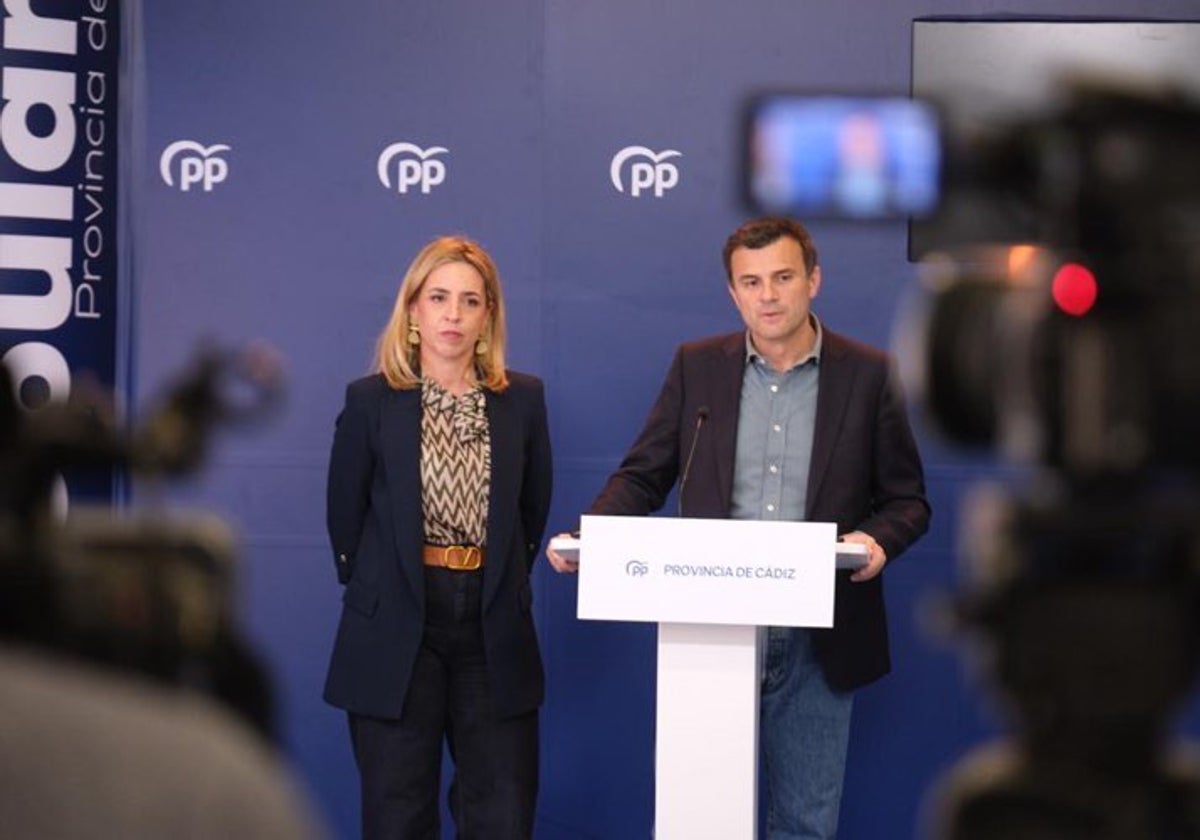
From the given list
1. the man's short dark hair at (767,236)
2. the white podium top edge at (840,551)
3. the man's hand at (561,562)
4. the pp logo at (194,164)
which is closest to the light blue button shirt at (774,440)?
the man's short dark hair at (767,236)

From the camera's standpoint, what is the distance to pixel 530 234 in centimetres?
607

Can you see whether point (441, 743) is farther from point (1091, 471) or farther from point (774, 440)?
point (1091, 471)

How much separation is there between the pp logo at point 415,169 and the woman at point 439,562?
917 millimetres

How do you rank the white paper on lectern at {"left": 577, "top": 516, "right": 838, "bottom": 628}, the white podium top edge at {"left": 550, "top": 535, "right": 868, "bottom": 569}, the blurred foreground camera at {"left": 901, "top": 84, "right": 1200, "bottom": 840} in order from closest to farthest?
the blurred foreground camera at {"left": 901, "top": 84, "right": 1200, "bottom": 840} → the white paper on lectern at {"left": 577, "top": 516, "right": 838, "bottom": 628} → the white podium top edge at {"left": 550, "top": 535, "right": 868, "bottom": 569}

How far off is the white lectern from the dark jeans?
0.59 metres

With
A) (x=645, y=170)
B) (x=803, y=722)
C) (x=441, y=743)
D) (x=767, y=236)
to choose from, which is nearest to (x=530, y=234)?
(x=645, y=170)

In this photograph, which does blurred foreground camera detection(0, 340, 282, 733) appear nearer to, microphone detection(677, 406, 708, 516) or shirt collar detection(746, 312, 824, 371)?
microphone detection(677, 406, 708, 516)

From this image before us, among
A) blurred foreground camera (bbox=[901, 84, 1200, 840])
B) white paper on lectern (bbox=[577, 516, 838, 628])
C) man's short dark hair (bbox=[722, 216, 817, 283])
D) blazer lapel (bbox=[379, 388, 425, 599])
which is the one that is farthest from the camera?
man's short dark hair (bbox=[722, 216, 817, 283])

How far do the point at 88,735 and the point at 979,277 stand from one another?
868 mm

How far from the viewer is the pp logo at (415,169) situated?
20.0 ft

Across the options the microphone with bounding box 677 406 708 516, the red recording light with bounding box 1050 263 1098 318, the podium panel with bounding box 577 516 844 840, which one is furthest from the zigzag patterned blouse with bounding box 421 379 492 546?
the red recording light with bounding box 1050 263 1098 318

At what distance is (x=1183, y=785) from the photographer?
1521 millimetres

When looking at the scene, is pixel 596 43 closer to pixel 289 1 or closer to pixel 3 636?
pixel 289 1

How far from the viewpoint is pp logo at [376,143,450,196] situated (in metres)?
6.09
